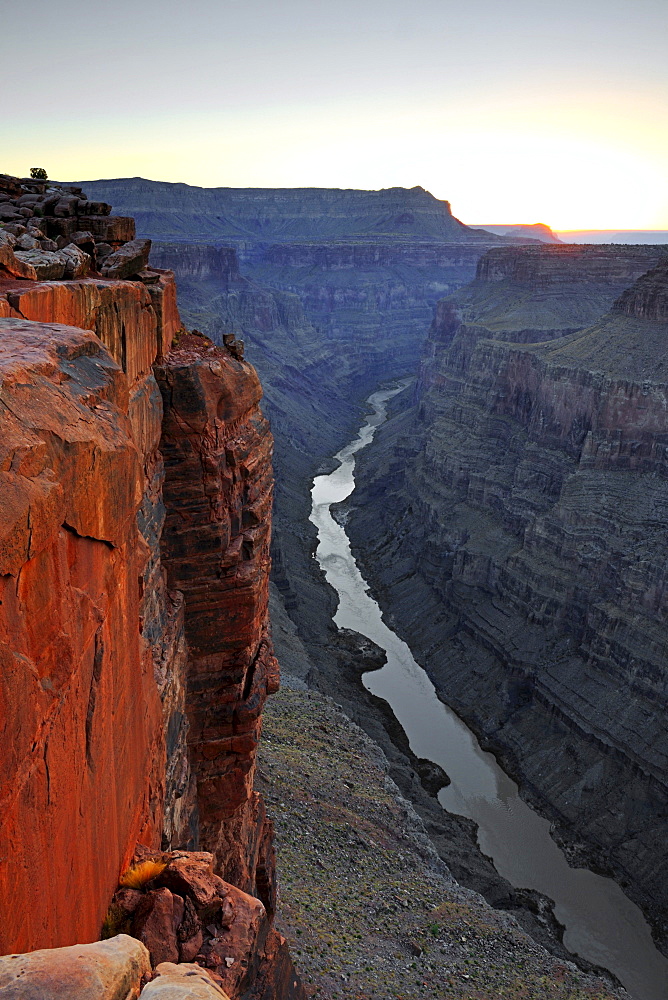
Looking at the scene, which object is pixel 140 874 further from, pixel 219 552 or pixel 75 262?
pixel 75 262

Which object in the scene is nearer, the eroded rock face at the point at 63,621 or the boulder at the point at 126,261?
the eroded rock face at the point at 63,621

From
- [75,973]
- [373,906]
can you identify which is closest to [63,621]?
[75,973]

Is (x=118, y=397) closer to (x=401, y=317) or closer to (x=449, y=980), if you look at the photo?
(x=449, y=980)

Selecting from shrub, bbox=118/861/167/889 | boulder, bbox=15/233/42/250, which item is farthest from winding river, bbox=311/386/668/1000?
boulder, bbox=15/233/42/250

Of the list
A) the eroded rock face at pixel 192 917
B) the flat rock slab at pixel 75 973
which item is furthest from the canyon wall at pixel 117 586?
the flat rock slab at pixel 75 973

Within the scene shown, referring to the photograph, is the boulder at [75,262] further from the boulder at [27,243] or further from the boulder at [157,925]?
the boulder at [157,925]

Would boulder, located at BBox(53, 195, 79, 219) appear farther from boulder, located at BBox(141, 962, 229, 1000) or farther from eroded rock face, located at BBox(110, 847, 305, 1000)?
boulder, located at BBox(141, 962, 229, 1000)
